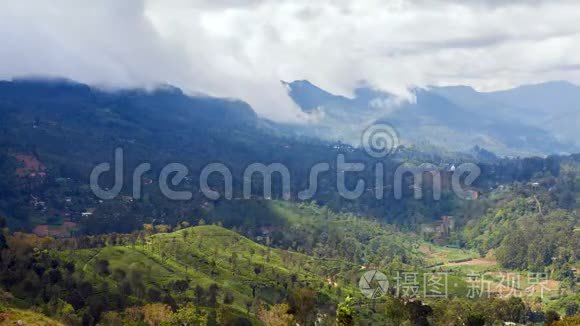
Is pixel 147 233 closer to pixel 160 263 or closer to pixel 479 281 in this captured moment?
pixel 160 263

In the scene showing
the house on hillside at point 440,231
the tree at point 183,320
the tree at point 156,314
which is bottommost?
the house on hillside at point 440,231

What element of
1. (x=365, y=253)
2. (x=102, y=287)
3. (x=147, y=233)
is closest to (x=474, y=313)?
(x=102, y=287)

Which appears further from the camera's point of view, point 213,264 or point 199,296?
point 213,264

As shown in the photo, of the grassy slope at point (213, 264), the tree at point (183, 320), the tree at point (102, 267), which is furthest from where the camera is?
the grassy slope at point (213, 264)

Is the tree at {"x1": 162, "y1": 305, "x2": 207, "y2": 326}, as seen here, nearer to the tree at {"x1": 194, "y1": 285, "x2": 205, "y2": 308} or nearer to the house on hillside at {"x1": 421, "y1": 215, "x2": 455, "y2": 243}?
the tree at {"x1": 194, "y1": 285, "x2": 205, "y2": 308}

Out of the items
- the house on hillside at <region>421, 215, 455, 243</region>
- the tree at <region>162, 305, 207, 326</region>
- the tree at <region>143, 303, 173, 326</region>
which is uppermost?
the tree at <region>162, 305, 207, 326</region>

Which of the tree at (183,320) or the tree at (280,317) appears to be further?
the tree at (183,320)

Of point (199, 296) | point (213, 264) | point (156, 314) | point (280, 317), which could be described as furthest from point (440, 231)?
point (280, 317)

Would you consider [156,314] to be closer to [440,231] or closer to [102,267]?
[102,267]

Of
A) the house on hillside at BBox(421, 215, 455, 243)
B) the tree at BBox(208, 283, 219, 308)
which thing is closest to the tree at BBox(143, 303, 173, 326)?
the tree at BBox(208, 283, 219, 308)

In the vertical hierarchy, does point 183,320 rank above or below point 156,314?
above

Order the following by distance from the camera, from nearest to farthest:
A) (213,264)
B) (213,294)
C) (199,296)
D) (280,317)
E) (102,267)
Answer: (280,317) < (199,296) < (213,294) < (102,267) < (213,264)

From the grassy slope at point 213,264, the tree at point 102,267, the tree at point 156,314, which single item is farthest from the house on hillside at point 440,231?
the tree at point 156,314

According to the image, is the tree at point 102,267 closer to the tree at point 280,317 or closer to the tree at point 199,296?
the tree at point 199,296
